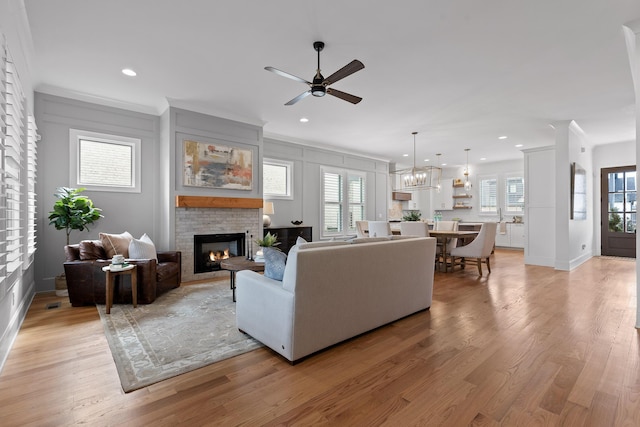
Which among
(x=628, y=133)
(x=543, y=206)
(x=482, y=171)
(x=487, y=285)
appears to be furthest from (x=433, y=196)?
(x=487, y=285)

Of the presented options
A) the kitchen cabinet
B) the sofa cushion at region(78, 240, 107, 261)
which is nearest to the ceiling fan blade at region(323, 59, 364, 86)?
the sofa cushion at region(78, 240, 107, 261)

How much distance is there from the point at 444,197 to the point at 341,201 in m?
4.53

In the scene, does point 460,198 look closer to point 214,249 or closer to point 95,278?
point 214,249

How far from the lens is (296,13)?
2639 mm

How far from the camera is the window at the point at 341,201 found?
776 centimetres

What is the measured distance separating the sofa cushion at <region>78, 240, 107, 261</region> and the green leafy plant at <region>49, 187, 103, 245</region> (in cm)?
34

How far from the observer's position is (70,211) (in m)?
3.95

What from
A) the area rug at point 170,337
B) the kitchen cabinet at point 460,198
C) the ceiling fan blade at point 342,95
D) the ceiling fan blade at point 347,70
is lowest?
the area rug at point 170,337

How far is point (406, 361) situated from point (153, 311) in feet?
9.02

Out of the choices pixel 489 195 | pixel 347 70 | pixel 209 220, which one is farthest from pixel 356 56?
pixel 489 195

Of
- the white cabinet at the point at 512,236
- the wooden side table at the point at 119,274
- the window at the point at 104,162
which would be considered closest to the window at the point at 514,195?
the white cabinet at the point at 512,236

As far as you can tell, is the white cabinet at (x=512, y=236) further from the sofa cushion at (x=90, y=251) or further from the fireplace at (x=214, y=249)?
the sofa cushion at (x=90, y=251)

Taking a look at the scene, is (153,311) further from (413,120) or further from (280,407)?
(413,120)

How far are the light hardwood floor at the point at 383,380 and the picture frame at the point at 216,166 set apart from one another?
253 centimetres
